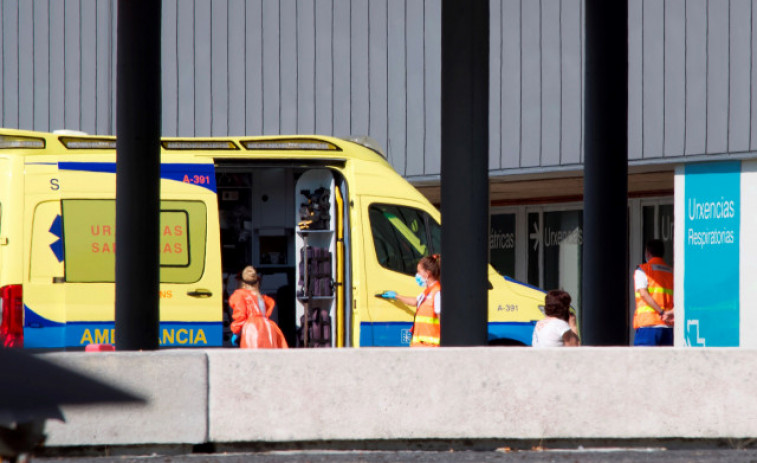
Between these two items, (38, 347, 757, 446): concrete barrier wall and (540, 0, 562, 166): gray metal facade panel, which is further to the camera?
(540, 0, 562, 166): gray metal facade panel

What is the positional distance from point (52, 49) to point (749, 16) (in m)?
12.9

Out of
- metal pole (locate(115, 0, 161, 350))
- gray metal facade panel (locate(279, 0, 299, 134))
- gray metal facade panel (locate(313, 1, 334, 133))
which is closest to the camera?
metal pole (locate(115, 0, 161, 350))

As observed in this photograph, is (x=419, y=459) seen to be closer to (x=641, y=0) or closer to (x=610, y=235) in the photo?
(x=610, y=235)

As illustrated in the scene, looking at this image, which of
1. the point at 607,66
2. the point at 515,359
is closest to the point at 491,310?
the point at 607,66

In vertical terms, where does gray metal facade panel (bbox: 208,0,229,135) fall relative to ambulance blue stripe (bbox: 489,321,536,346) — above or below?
above

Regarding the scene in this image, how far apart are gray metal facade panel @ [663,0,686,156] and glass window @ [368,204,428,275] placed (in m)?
6.44

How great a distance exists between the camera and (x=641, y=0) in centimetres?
1827

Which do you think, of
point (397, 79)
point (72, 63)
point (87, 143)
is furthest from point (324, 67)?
point (87, 143)

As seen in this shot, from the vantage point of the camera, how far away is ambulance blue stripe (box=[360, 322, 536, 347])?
39.9 ft

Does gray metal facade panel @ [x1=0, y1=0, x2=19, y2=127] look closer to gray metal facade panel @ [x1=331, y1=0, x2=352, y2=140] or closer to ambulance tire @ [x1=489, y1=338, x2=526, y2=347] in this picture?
gray metal facade panel @ [x1=331, y1=0, x2=352, y2=140]

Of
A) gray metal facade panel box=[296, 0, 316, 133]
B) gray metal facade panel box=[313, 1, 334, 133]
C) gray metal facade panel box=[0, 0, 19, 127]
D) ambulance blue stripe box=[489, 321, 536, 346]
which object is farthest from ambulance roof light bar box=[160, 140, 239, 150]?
gray metal facade panel box=[0, 0, 19, 127]

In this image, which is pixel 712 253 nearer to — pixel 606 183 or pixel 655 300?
pixel 655 300

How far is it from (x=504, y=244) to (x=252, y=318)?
1100 cm

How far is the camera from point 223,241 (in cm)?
1405
